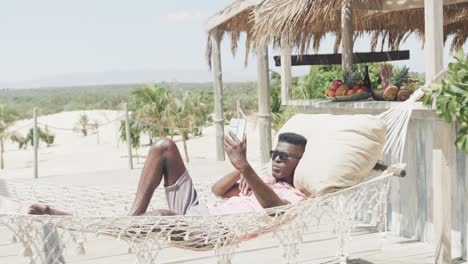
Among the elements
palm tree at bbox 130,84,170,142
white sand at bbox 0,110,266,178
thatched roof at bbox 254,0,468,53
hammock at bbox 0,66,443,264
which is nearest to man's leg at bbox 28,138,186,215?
hammock at bbox 0,66,443,264

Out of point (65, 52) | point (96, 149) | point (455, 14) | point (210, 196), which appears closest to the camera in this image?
point (210, 196)

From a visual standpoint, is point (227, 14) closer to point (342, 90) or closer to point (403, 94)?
point (342, 90)

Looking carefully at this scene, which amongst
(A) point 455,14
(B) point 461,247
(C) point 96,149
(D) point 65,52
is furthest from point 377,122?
(D) point 65,52

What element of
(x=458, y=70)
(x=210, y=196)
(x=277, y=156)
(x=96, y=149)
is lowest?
(x=96, y=149)

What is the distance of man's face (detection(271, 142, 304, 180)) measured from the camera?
308cm

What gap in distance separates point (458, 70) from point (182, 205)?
1.38 meters

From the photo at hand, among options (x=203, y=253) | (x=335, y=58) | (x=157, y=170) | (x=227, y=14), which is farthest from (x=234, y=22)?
(x=157, y=170)

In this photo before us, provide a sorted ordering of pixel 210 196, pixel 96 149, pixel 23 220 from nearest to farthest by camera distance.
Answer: pixel 23 220 → pixel 210 196 → pixel 96 149

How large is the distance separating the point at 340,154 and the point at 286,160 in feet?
0.97

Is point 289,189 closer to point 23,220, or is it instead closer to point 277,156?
point 277,156

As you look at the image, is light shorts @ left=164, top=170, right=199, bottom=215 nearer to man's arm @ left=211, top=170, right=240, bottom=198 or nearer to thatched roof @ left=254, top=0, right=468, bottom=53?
man's arm @ left=211, top=170, right=240, bottom=198

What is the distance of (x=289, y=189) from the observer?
3043 millimetres

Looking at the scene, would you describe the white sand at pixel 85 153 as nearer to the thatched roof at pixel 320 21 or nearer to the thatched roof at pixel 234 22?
the thatched roof at pixel 234 22

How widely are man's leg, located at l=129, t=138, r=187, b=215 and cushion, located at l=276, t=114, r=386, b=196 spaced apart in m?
0.56
